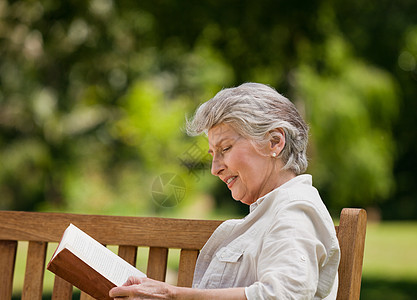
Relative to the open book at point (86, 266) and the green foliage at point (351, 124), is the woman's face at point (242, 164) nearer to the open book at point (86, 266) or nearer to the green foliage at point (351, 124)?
the open book at point (86, 266)

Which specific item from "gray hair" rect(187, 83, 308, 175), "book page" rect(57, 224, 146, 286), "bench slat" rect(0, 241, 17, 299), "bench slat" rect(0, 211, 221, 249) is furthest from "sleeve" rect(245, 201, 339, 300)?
"bench slat" rect(0, 241, 17, 299)

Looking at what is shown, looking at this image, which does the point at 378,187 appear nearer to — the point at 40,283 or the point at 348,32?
the point at 348,32

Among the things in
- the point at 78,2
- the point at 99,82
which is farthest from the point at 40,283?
the point at 99,82

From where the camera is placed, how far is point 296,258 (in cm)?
154

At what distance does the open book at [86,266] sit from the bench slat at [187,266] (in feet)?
1.11

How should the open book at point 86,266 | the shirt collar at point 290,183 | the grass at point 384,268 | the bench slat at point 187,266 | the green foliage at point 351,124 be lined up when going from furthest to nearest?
the green foliage at point 351,124 → the grass at point 384,268 → the bench slat at point 187,266 → the shirt collar at point 290,183 → the open book at point 86,266

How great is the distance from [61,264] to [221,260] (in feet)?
1.49

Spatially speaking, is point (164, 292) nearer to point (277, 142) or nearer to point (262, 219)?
point (262, 219)

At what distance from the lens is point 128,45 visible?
9.20 metres

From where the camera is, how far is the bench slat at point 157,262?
2129 millimetres

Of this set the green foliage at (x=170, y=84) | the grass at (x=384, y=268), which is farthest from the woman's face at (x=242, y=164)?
the grass at (x=384, y=268)

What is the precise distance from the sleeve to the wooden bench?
506 mm

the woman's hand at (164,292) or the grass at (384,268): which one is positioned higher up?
the woman's hand at (164,292)

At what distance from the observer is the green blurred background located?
6.18 meters
